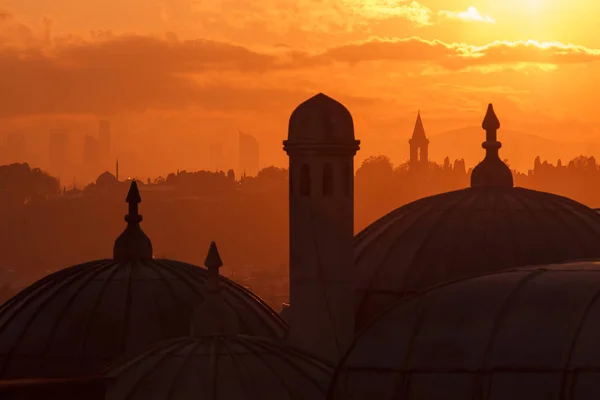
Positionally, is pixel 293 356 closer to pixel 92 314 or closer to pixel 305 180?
pixel 305 180

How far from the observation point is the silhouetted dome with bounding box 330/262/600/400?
4556 centimetres

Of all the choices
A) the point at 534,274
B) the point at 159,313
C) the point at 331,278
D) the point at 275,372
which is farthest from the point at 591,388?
the point at 159,313

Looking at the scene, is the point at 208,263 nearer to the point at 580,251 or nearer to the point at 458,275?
the point at 458,275

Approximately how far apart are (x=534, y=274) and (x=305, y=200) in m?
13.4

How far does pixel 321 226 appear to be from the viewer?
61.8 meters

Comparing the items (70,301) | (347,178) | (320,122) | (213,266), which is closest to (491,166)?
(347,178)

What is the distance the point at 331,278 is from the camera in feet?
203

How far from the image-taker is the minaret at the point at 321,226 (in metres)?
61.4

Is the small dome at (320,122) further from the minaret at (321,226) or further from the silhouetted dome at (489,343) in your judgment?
the silhouetted dome at (489,343)

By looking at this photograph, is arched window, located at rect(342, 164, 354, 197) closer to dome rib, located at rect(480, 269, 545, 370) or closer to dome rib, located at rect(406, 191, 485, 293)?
dome rib, located at rect(406, 191, 485, 293)

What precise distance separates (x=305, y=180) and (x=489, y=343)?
52.4 ft

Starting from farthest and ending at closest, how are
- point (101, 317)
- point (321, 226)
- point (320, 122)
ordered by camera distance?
point (101, 317) → point (321, 226) → point (320, 122)

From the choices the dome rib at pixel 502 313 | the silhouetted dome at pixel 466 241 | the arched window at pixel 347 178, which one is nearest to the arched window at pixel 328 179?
the arched window at pixel 347 178

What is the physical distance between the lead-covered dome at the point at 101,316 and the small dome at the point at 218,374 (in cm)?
841
